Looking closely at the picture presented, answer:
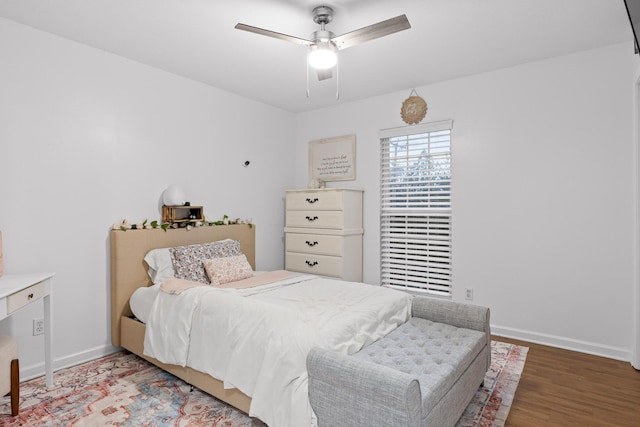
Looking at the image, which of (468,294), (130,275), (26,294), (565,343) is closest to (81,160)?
(130,275)

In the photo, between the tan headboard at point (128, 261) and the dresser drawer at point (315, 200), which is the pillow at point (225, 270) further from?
the dresser drawer at point (315, 200)

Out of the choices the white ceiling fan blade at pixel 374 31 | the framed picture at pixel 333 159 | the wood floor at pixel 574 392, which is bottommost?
the wood floor at pixel 574 392

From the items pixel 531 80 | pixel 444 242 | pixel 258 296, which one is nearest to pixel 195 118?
pixel 258 296

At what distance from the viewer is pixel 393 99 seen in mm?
4184

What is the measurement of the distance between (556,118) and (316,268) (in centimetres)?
288

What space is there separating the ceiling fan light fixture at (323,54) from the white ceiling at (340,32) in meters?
0.26

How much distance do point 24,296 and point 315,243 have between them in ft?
9.03

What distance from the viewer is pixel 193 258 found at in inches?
127

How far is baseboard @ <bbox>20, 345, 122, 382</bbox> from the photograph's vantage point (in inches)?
104

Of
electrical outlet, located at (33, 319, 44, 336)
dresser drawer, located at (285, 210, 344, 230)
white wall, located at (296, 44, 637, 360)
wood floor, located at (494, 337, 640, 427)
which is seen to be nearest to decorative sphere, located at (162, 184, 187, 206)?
electrical outlet, located at (33, 319, 44, 336)

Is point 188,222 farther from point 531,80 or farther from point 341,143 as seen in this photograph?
point 531,80

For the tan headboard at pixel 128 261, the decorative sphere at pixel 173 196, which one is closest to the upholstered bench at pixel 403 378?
the tan headboard at pixel 128 261

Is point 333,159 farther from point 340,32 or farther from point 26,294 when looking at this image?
point 26,294

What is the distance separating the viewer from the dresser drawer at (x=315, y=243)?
4.12 metres
